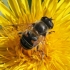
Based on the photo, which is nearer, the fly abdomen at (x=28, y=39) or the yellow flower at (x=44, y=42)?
the fly abdomen at (x=28, y=39)

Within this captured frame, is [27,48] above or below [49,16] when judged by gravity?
below

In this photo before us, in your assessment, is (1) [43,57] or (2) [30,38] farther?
(1) [43,57]

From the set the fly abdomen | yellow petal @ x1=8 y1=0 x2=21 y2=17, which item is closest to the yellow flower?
yellow petal @ x1=8 y1=0 x2=21 y2=17

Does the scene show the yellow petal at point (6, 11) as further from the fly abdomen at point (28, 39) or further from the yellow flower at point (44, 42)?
the fly abdomen at point (28, 39)

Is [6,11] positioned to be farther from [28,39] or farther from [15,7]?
[28,39]

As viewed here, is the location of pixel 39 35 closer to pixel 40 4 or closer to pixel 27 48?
pixel 27 48

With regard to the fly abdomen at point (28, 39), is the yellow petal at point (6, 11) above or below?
above

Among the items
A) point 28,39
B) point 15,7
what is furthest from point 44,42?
point 15,7

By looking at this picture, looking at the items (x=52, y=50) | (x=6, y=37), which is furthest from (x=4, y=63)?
(x=52, y=50)

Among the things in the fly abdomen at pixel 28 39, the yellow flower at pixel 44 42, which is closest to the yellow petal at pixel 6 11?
the yellow flower at pixel 44 42
